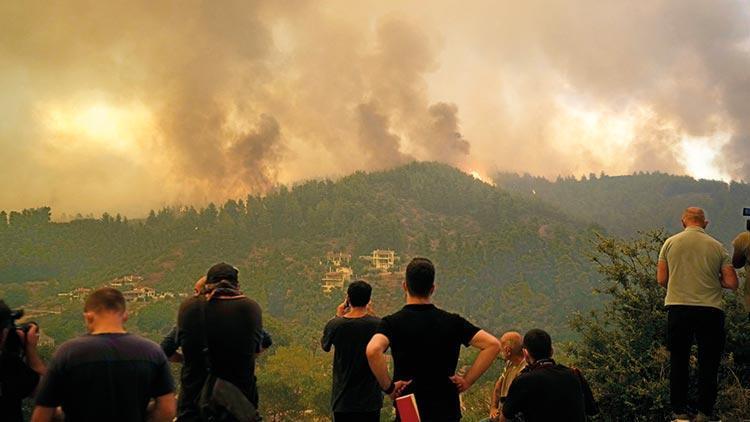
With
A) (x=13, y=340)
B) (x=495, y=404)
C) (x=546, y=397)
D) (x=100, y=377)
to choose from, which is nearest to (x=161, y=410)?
(x=100, y=377)

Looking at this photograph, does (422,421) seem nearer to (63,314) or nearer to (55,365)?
(55,365)

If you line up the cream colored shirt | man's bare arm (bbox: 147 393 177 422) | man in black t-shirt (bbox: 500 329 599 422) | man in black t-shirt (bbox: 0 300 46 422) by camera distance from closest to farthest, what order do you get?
1. man's bare arm (bbox: 147 393 177 422)
2. man in black t-shirt (bbox: 0 300 46 422)
3. man in black t-shirt (bbox: 500 329 599 422)
4. the cream colored shirt

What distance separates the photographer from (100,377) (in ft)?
13.9

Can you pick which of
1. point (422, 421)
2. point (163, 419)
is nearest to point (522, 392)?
point (422, 421)

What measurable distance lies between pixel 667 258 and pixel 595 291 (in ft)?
33.4

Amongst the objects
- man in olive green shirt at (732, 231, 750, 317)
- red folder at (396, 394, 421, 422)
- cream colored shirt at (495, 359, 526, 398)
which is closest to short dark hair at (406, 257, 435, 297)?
red folder at (396, 394, 421, 422)

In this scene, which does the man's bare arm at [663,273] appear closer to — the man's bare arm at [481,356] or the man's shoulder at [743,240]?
the man's shoulder at [743,240]

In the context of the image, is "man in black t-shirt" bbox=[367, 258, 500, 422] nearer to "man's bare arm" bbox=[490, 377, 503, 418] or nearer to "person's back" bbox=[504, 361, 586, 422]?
"person's back" bbox=[504, 361, 586, 422]

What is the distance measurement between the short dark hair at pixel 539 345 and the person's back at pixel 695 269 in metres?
2.35

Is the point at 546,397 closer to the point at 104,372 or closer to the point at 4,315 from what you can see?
the point at 104,372

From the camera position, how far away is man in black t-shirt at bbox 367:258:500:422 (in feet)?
15.8

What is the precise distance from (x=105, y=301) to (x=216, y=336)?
3.92 feet

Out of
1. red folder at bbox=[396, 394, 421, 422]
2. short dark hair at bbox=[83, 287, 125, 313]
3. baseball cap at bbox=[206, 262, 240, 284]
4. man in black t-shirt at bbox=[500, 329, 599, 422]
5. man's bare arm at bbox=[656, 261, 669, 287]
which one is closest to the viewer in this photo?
short dark hair at bbox=[83, 287, 125, 313]

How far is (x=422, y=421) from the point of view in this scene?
4.84 metres
